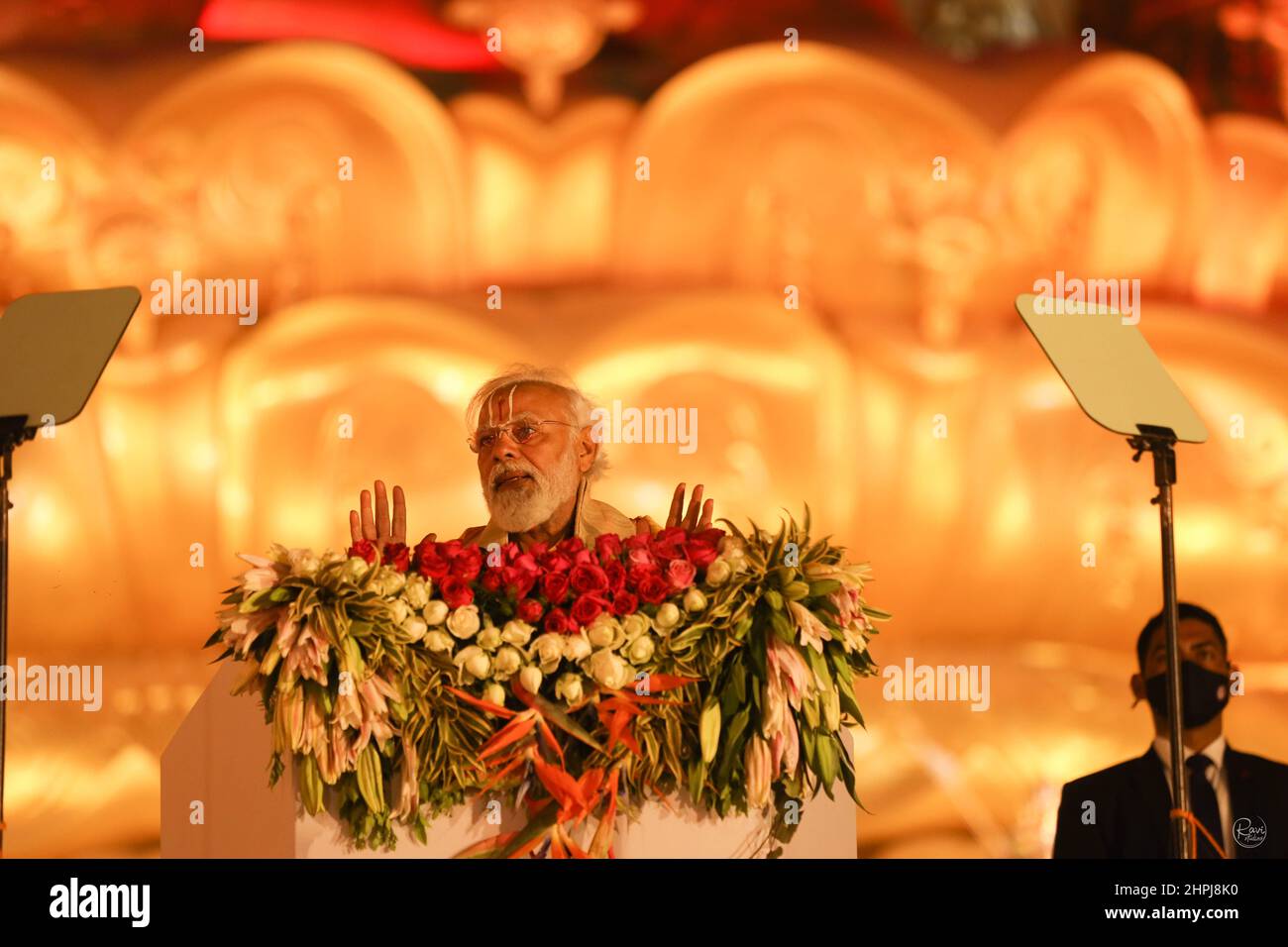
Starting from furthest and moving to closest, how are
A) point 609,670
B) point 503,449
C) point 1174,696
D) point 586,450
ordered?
1. point 586,450
2. point 503,449
3. point 1174,696
4. point 609,670

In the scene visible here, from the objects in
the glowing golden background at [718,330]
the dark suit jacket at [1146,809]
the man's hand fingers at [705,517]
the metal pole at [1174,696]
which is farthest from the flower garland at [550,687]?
the glowing golden background at [718,330]

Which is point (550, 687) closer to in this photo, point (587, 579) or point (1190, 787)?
point (587, 579)

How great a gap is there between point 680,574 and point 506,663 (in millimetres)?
352

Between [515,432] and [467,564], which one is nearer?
[467,564]

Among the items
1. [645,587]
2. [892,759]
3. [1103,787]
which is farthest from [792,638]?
[892,759]

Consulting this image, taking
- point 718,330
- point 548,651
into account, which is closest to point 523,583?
point 548,651

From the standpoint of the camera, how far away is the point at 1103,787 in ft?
16.6

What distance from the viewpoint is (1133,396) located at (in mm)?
3857

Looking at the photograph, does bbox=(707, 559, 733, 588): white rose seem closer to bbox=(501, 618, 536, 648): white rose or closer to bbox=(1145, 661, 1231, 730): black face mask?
bbox=(501, 618, 536, 648): white rose

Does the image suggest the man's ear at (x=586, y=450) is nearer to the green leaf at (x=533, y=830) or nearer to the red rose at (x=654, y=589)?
the red rose at (x=654, y=589)

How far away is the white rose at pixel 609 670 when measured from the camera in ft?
10.2

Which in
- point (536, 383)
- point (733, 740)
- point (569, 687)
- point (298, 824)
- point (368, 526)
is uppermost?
point (536, 383)

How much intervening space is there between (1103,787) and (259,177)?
394cm

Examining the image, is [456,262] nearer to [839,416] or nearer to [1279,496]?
[839,416]
